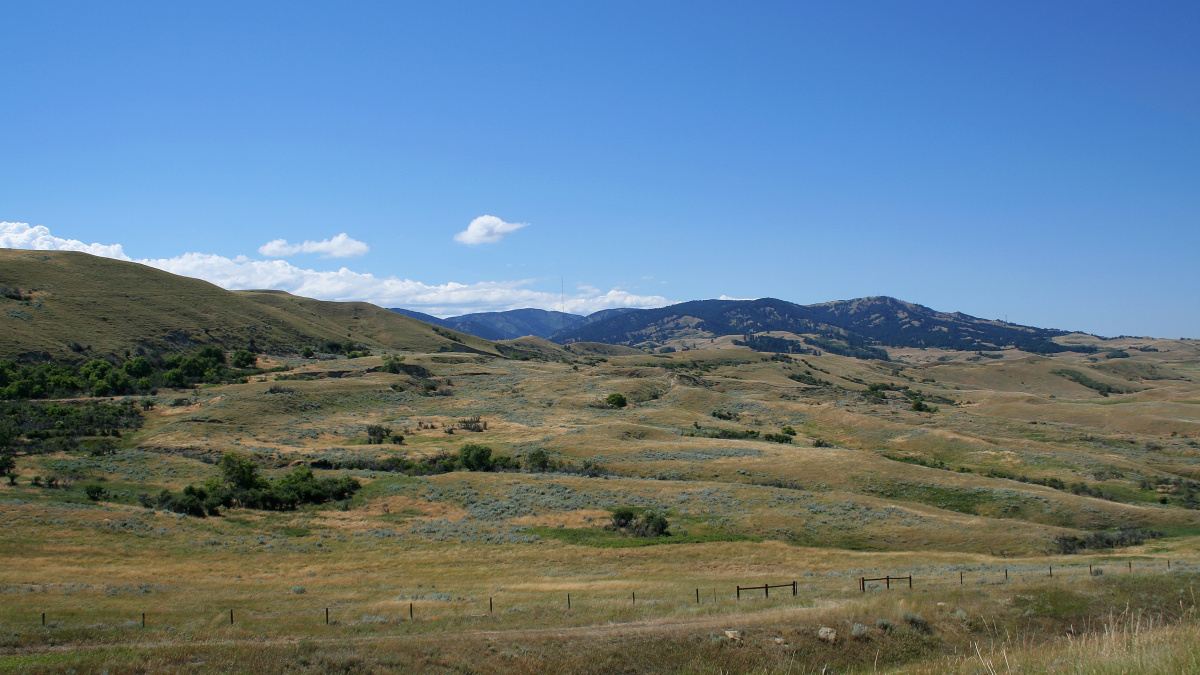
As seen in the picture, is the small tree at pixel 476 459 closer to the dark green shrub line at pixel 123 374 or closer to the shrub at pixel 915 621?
the shrub at pixel 915 621

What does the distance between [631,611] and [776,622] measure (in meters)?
4.48

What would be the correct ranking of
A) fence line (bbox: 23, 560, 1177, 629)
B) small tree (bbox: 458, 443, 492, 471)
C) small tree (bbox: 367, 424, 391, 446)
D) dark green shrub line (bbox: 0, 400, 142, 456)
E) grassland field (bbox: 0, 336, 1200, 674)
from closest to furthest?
1. grassland field (bbox: 0, 336, 1200, 674)
2. fence line (bbox: 23, 560, 1177, 629)
3. dark green shrub line (bbox: 0, 400, 142, 456)
4. small tree (bbox: 458, 443, 492, 471)
5. small tree (bbox: 367, 424, 391, 446)

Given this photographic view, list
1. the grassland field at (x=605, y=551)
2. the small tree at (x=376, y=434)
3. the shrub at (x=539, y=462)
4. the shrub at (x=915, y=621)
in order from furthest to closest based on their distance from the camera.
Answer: the small tree at (x=376, y=434)
the shrub at (x=539, y=462)
the shrub at (x=915, y=621)
the grassland field at (x=605, y=551)

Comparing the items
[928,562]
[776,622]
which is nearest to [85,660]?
[776,622]

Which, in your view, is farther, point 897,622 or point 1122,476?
point 1122,476

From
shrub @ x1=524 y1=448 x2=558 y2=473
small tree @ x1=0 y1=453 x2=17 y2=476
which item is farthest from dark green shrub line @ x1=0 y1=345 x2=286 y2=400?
shrub @ x1=524 y1=448 x2=558 y2=473

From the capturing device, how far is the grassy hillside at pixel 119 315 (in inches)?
3366

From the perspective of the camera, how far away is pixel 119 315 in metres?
100

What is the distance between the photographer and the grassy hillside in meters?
85.5

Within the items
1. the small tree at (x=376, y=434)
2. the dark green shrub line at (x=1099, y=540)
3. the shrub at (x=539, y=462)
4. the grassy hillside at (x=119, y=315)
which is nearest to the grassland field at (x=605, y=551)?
the dark green shrub line at (x=1099, y=540)

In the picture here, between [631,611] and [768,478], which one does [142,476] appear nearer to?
[631,611]

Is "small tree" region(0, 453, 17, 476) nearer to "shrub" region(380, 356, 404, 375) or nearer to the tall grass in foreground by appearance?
the tall grass in foreground

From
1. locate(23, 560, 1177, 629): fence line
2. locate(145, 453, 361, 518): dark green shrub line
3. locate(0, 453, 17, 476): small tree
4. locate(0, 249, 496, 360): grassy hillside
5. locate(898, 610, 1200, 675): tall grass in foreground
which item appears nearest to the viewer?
locate(898, 610, 1200, 675): tall grass in foreground

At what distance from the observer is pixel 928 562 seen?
29.1 m
